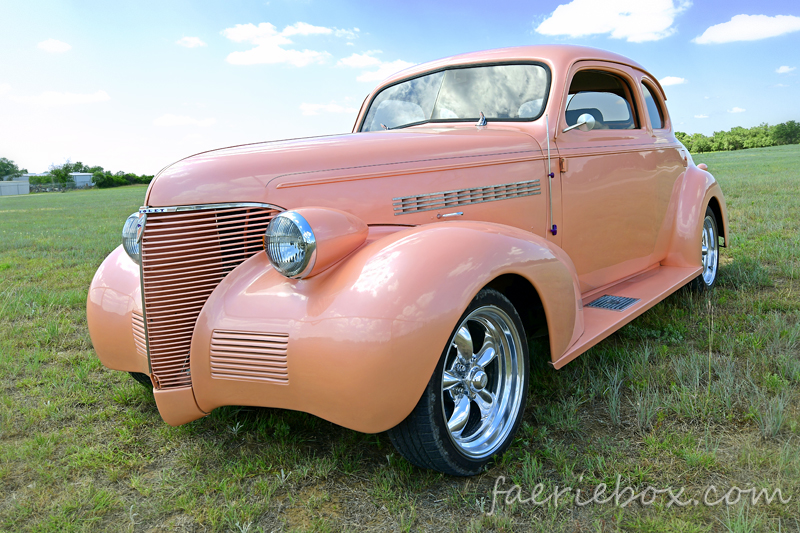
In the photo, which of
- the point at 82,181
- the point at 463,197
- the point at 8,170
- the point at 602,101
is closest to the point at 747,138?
the point at 602,101

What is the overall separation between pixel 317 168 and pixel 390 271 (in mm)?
713

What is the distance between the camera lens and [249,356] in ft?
7.00

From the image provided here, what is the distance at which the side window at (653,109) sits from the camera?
14.7 ft

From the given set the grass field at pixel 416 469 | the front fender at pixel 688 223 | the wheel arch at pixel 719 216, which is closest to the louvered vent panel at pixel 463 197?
the grass field at pixel 416 469

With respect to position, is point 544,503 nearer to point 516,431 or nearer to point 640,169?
point 516,431

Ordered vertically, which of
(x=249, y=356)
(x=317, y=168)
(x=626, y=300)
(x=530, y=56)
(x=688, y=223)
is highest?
(x=530, y=56)

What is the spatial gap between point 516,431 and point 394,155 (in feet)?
4.62

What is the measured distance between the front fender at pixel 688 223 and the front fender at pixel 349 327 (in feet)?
8.93

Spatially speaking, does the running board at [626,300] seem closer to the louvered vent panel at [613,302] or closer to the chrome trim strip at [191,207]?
the louvered vent panel at [613,302]

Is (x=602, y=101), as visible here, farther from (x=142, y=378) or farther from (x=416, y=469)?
(x=142, y=378)

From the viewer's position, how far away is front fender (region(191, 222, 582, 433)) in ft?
6.48

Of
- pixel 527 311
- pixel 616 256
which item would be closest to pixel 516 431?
pixel 527 311

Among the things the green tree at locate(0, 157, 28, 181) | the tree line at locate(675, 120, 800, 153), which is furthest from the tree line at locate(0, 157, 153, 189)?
the tree line at locate(675, 120, 800, 153)

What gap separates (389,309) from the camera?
1984mm
